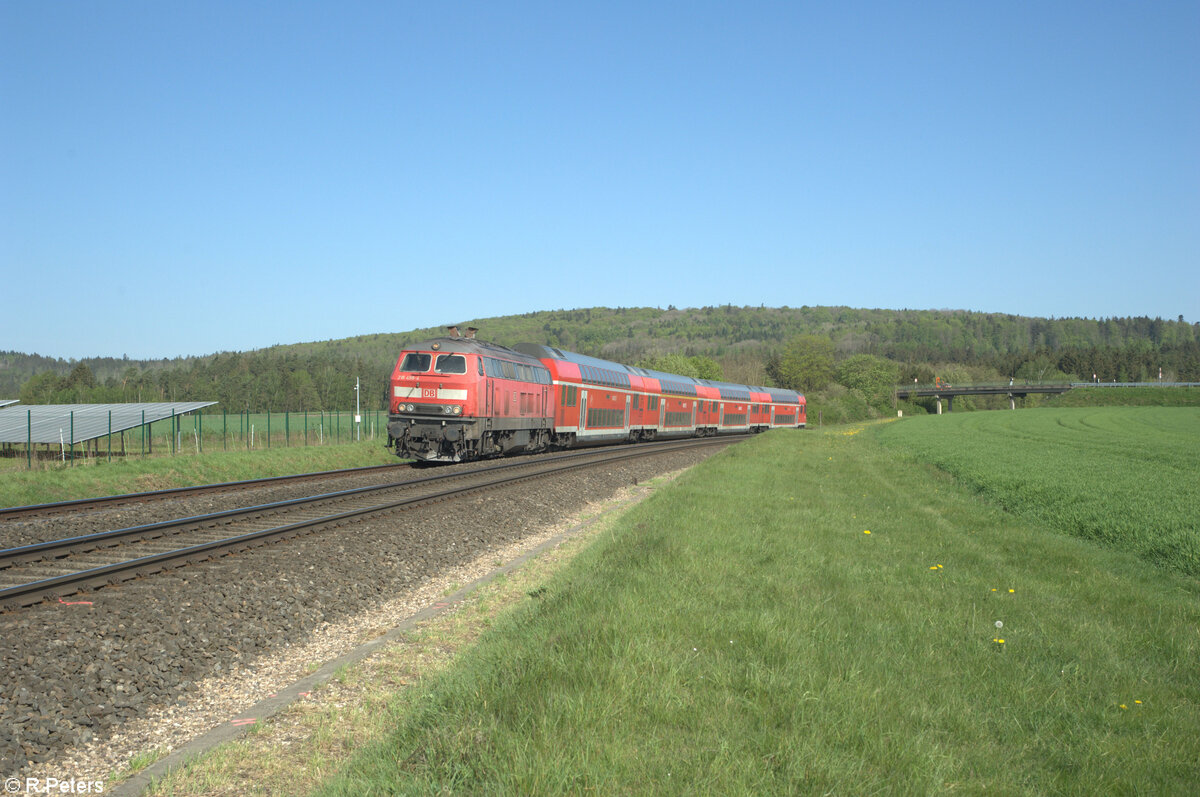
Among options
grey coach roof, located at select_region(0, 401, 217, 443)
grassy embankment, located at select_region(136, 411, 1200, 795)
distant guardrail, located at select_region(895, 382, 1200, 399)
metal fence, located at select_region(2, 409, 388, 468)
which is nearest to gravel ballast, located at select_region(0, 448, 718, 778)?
grassy embankment, located at select_region(136, 411, 1200, 795)

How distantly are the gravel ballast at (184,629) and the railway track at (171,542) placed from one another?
29cm

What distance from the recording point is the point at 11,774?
4.66m

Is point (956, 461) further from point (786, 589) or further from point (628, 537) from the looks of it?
point (786, 589)

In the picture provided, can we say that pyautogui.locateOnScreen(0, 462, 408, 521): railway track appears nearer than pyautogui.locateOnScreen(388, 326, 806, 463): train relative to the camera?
Yes

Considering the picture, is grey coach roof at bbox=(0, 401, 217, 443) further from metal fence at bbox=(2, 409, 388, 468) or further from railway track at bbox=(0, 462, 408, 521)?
railway track at bbox=(0, 462, 408, 521)

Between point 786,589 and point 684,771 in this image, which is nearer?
point 684,771

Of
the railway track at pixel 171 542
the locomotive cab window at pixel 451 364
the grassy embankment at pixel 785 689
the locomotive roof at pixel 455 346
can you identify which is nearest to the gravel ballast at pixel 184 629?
the railway track at pixel 171 542

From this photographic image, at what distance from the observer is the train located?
936 inches

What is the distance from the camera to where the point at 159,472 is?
71.2 feet

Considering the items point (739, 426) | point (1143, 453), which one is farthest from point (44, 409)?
point (1143, 453)

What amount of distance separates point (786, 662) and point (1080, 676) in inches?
91.2

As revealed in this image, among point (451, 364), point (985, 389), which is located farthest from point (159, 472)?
point (985, 389)

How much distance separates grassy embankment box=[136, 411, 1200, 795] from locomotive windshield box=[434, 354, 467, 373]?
14.1m

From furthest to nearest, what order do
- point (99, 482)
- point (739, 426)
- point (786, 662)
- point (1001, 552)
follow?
point (739, 426) < point (99, 482) < point (1001, 552) < point (786, 662)
